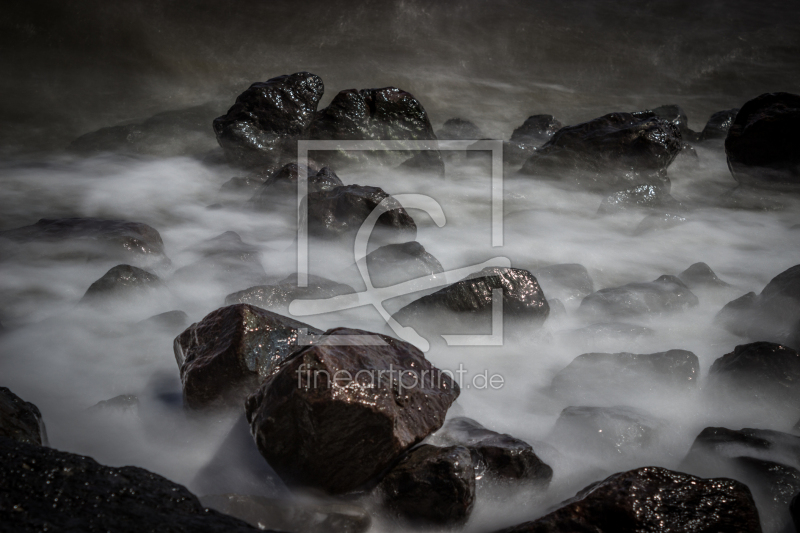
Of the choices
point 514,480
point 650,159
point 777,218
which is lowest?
point 514,480

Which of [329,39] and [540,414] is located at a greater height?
[329,39]

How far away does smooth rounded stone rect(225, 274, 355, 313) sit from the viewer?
263cm

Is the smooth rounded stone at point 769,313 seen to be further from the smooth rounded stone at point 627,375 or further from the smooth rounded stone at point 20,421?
the smooth rounded stone at point 20,421

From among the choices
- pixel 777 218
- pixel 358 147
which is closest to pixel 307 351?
pixel 358 147

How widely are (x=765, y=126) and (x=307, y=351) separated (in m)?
4.09

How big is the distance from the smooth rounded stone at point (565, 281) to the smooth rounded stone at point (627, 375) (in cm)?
70

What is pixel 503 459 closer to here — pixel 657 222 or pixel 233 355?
pixel 233 355

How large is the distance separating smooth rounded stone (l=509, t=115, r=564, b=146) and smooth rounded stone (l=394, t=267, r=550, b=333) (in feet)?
9.91

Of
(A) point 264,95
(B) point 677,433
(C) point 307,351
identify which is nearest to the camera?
(C) point 307,351

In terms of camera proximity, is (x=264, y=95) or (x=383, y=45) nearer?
(x=264, y=95)

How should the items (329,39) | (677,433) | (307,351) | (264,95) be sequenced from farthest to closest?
(329,39)
(264,95)
(677,433)
(307,351)

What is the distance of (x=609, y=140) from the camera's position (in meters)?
4.31

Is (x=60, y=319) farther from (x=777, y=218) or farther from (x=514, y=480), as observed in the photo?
(x=777, y=218)

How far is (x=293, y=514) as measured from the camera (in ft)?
5.24
